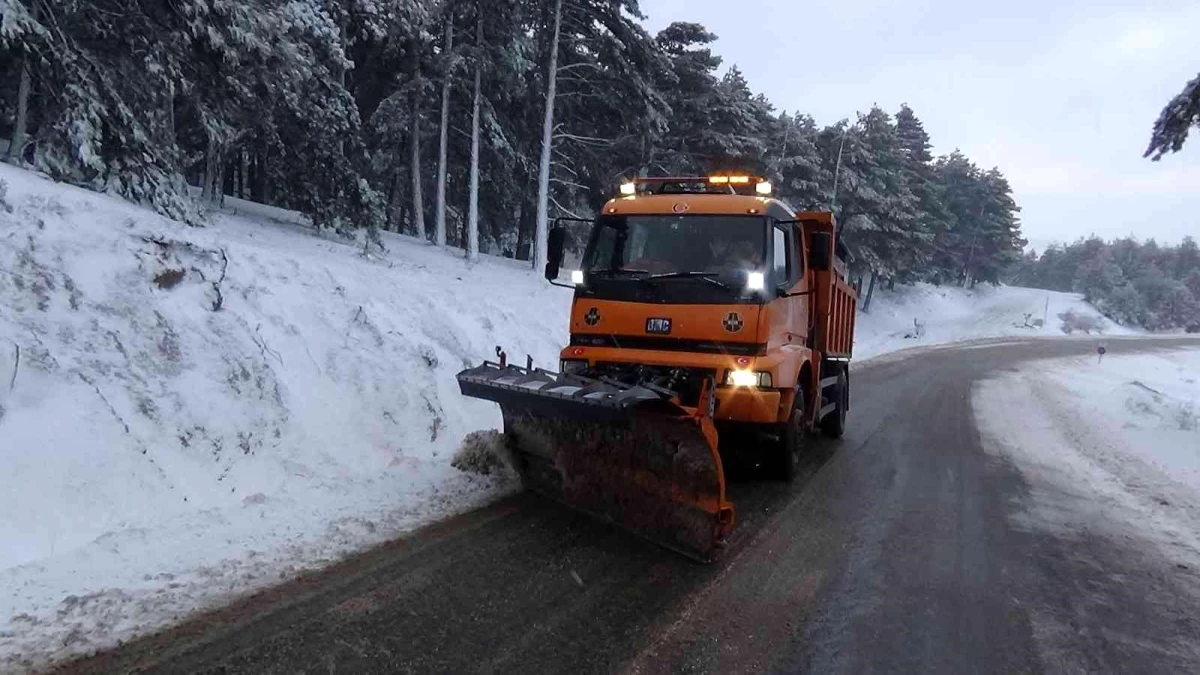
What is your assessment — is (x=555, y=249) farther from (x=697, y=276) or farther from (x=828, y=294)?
(x=828, y=294)

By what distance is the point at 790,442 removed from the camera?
7324mm

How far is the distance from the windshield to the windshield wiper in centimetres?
4

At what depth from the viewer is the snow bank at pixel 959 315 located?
4434 cm

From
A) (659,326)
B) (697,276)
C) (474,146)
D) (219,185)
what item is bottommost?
(659,326)

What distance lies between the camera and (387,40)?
21.0m

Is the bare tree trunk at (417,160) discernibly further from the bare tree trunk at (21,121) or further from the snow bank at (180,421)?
the snow bank at (180,421)

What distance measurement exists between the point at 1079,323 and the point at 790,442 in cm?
6611

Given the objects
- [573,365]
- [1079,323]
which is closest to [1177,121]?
[573,365]

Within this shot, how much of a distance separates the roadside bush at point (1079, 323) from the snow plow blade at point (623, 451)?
6450 centimetres

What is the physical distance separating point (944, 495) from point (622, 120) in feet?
56.5

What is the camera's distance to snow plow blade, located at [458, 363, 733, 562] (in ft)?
16.6

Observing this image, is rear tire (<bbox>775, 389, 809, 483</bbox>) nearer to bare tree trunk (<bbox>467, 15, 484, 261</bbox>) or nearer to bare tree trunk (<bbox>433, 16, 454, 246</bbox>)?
bare tree trunk (<bbox>467, 15, 484, 261</bbox>)

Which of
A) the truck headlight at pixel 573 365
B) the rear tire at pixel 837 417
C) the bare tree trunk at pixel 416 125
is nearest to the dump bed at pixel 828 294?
the rear tire at pixel 837 417

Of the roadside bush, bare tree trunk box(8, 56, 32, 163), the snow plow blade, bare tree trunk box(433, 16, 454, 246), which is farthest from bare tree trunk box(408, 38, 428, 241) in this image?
the roadside bush
